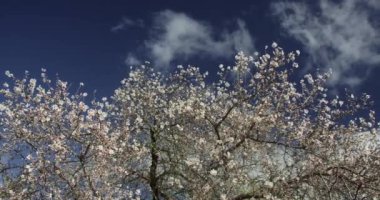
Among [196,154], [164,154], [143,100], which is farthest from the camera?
[143,100]

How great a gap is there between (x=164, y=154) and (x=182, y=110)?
1.61m

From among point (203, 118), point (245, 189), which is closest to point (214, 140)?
point (203, 118)

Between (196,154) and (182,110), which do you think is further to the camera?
(182,110)

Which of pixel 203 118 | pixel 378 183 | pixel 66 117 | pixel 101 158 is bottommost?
pixel 378 183

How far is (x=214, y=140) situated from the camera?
682 inches

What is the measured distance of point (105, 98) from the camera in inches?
757

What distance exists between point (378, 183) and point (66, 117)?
24.8ft

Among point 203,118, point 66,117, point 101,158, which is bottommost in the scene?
point 101,158

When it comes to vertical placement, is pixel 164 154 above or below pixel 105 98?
below

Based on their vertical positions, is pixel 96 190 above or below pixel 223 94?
below

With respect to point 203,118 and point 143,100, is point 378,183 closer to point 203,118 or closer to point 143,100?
point 203,118

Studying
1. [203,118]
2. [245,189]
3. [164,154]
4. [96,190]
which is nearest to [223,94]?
[203,118]

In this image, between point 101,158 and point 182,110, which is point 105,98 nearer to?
point 182,110

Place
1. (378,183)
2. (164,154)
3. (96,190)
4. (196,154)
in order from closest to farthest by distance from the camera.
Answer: (378,183)
(96,190)
(196,154)
(164,154)
